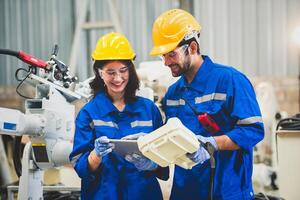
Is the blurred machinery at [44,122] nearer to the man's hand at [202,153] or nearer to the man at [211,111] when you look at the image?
the man at [211,111]

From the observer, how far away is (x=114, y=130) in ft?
5.91

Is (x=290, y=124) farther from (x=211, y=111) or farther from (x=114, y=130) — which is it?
(x=114, y=130)

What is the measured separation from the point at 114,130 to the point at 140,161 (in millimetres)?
202

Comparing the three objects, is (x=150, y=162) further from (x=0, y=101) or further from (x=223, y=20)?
(x=0, y=101)

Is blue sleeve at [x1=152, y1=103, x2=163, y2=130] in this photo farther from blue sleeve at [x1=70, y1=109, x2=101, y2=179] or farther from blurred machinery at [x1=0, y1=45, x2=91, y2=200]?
blurred machinery at [x1=0, y1=45, x2=91, y2=200]

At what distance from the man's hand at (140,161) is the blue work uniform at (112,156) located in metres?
0.10

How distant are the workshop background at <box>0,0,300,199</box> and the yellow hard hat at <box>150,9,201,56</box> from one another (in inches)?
111

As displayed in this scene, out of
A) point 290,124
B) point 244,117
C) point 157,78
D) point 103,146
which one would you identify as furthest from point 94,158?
point 290,124

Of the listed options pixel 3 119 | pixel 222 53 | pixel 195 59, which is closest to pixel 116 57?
pixel 195 59

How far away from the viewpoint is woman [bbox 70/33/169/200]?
1.78 m

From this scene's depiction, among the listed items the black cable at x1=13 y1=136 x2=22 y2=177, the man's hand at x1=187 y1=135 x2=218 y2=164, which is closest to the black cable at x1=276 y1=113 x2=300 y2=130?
the man's hand at x1=187 y1=135 x2=218 y2=164

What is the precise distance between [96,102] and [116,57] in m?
0.22

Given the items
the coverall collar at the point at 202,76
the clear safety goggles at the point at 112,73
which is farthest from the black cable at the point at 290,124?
the clear safety goggles at the point at 112,73

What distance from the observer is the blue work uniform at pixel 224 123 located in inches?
65.2
